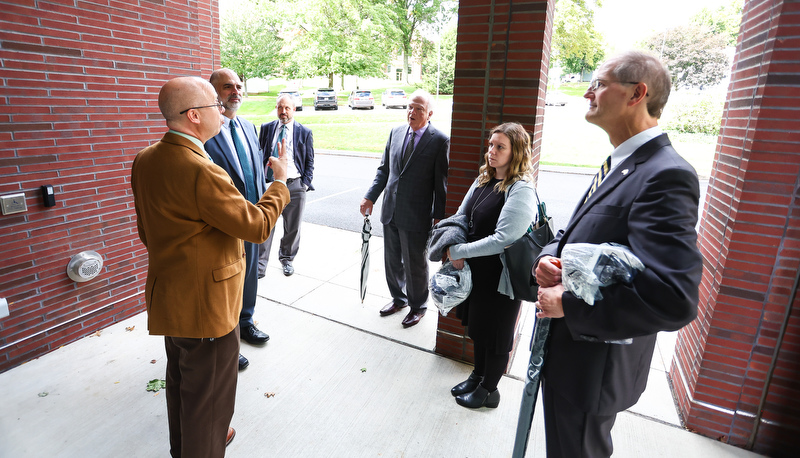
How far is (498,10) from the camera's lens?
3016mm

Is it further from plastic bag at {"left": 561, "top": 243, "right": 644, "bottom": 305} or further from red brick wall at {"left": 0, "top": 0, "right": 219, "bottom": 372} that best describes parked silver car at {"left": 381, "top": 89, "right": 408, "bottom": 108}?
plastic bag at {"left": 561, "top": 243, "right": 644, "bottom": 305}

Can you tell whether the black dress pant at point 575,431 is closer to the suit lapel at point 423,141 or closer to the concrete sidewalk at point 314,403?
the concrete sidewalk at point 314,403

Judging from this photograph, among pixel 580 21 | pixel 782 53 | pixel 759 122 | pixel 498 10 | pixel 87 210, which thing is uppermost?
pixel 580 21

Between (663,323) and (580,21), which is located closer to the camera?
(663,323)

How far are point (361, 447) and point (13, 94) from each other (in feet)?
11.6

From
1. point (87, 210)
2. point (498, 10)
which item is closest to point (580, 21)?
point (498, 10)

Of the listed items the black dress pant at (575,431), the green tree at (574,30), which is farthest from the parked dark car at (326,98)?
the black dress pant at (575,431)

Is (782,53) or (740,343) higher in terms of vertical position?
(782,53)

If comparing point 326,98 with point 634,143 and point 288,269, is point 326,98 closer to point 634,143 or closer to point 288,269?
point 288,269

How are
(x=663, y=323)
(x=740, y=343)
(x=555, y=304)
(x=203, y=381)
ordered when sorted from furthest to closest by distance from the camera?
(x=740, y=343) < (x=203, y=381) < (x=555, y=304) < (x=663, y=323)

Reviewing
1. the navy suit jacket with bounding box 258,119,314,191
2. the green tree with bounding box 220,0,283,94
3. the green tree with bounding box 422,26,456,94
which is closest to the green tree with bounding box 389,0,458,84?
the green tree with bounding box 422,26,456,94

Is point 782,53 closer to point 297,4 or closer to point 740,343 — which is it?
point 740,343

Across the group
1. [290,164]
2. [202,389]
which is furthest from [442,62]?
[202,389]

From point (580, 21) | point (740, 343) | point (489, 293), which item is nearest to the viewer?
point (740, 343)
